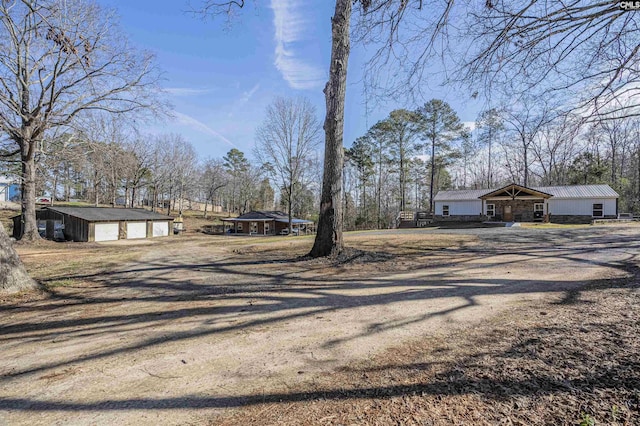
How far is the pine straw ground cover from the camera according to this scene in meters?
1.91

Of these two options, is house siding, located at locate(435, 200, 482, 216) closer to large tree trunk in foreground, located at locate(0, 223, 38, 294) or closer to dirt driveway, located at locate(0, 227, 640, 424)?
dirt driveway, located at locate(0, 227, 640, 424)

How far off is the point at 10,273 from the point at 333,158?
7.22 m

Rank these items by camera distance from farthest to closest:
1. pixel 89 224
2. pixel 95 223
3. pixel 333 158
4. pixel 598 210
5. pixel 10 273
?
pixel 598 210
pixel 95 223
pixel 89 224
pixel 333 158
pixel 10 273

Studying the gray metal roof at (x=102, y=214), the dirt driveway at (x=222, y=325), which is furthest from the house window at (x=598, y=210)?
the gray metal roof at (x=102, y=214)

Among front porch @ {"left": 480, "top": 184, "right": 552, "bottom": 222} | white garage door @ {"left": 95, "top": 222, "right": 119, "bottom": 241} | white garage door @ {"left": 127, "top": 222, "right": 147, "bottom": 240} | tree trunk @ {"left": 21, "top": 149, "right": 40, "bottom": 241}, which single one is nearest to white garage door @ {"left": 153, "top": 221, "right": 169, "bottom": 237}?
white garage door @ {"left": 127, "top": 222, "right": 147, "bottom": 240}

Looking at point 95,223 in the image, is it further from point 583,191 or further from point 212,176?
point 583,191

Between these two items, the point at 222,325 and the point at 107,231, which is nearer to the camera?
the point at 222,325

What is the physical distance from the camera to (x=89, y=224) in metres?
25.6

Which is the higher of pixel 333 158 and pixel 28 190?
pixel 333 158

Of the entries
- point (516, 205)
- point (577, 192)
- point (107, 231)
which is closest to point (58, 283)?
point (107, 231)

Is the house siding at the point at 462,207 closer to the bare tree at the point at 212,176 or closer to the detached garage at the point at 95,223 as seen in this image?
the detached garage at the point at 95,223

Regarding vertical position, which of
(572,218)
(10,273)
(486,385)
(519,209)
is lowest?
(486,385)

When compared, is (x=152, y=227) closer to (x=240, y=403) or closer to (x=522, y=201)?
(x=240, y=403)

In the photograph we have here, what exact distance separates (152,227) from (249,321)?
32598 millimetres
